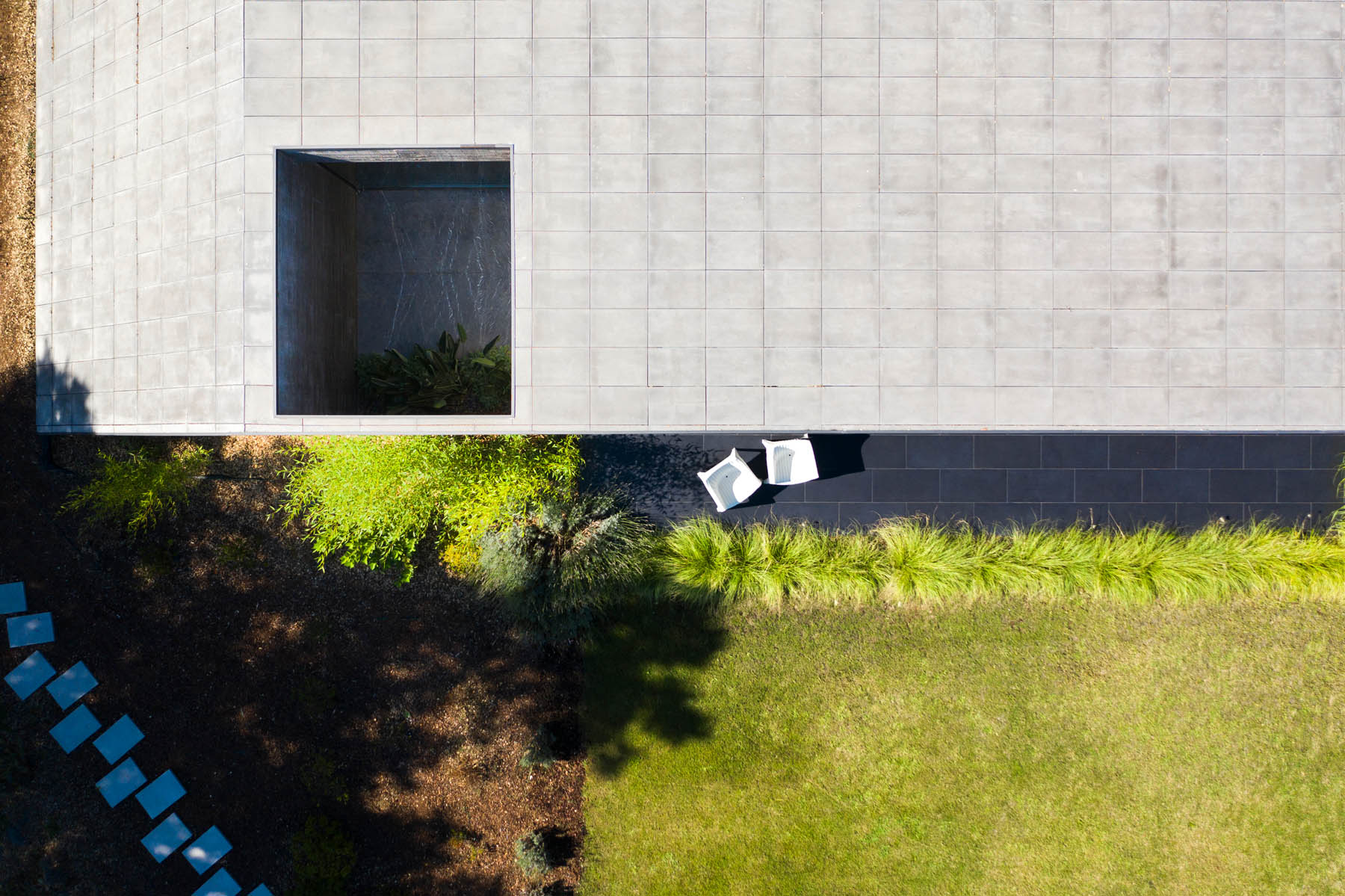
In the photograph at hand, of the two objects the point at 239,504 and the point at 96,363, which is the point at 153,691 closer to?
the point at 239,504

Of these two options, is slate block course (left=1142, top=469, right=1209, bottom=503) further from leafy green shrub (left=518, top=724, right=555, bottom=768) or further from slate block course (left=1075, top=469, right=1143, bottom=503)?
leafy green shrub (left=518, top=724, right=555, bottom=768)

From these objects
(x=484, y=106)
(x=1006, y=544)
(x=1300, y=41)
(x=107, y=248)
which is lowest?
(x=1006, y=544)

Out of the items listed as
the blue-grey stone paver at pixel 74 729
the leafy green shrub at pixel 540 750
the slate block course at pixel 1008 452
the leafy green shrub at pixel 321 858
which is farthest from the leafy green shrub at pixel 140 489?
the slate block course at pixel 1008 452

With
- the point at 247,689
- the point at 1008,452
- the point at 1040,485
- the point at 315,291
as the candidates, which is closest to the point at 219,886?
the point at 247,689

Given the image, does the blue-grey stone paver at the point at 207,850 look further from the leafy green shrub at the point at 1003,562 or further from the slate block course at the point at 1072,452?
the slate block course at the point at 1072,452

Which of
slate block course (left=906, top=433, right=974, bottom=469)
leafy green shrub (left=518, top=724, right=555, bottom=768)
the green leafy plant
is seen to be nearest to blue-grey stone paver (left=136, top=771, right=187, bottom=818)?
leafy green shrub (left=518, top=724, right=555, bottom=768)

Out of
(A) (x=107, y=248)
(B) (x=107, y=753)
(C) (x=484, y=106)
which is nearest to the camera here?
(C) (x=484, y=106)

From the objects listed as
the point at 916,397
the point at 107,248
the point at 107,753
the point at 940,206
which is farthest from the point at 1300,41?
the point at 107,753

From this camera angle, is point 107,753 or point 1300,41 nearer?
point 1300,41
